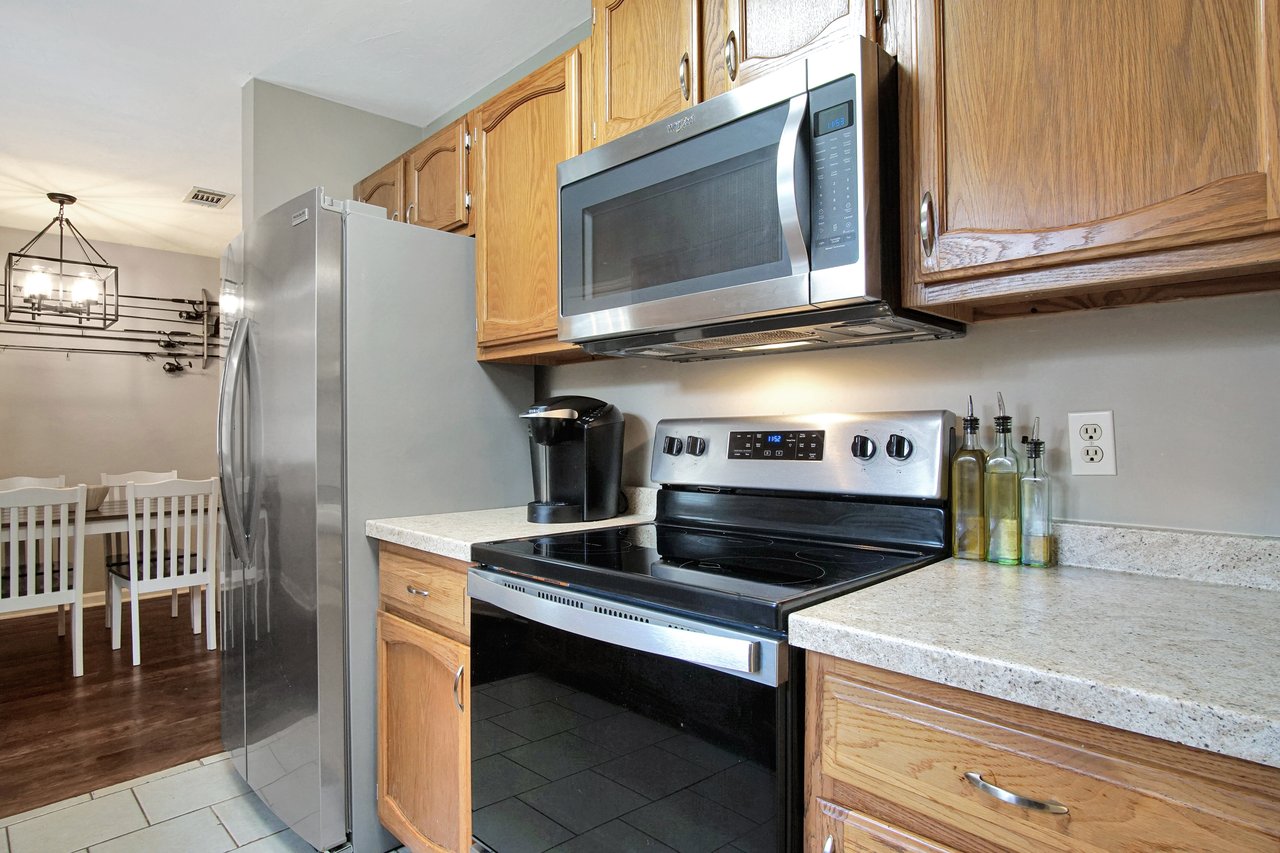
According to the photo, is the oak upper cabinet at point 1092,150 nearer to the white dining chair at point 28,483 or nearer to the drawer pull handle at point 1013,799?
the drawer pull handle at point 1013,799

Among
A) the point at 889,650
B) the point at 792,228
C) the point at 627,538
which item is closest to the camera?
the point at 889,650

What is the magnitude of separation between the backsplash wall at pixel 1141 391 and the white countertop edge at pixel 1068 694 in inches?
25.7

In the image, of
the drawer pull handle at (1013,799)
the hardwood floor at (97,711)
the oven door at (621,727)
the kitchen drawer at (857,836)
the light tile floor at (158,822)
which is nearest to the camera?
the drawer pull handle at (1013,799)

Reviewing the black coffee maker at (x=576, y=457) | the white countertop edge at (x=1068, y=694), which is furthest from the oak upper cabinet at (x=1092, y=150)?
the black coffee maker at (x=576, y=457)

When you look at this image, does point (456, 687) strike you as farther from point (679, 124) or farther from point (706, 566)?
point (679, 124)

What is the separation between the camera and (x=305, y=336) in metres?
1.80

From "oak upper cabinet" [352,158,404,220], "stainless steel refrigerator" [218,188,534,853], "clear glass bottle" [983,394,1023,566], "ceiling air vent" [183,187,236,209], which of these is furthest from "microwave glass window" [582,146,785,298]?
"ceiling air vent" [183,187,236,209]

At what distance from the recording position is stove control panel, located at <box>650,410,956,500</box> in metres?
1.33

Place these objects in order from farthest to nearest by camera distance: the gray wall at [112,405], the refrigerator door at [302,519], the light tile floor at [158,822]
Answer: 1. the gray wall at [112,405]
2. the light tile floor at [158,822]
3. the refrigerator door at [302,519]

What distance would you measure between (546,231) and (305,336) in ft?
2.22

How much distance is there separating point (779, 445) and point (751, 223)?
1.68ft

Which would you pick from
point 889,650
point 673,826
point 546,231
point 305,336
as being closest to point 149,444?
point 305,336

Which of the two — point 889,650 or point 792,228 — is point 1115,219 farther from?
point 889,650

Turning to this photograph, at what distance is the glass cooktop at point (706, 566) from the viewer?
1000 millimetres
